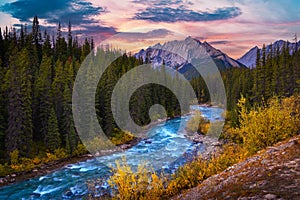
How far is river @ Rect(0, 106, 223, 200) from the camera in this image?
30.9 meters

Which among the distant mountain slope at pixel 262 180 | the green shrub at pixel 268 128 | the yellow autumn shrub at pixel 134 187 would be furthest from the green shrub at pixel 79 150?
the distant mountain slope at pixel 262 180

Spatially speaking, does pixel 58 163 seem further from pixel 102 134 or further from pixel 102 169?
pixel 102 134

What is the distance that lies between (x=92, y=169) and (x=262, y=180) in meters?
31.9

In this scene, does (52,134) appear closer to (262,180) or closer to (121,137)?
(121,137)

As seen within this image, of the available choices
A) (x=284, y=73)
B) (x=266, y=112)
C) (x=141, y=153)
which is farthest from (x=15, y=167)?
(x=284, y=73)

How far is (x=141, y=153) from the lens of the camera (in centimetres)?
4847

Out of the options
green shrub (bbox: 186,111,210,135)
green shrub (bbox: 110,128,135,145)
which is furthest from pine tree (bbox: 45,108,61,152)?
green shrub (bbox: 186,111,210,135)

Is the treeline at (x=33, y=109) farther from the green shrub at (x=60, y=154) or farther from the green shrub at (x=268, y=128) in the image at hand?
the green shrub at (x=268, y=128)

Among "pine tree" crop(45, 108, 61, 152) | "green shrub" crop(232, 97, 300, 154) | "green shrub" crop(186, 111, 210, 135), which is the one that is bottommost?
"green shrub" crop(186, 111, 210, 135)

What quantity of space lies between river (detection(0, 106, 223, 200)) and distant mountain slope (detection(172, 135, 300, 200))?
5571 mm

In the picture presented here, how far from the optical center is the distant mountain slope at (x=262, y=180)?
10.2m

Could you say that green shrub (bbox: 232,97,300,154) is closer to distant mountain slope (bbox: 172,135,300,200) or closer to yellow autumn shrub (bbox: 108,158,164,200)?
distant mountain slope (bbox: 172,135,300,200)

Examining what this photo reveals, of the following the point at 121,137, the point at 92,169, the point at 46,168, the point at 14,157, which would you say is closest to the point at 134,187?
the point at 92,169

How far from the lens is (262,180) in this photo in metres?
11.8
